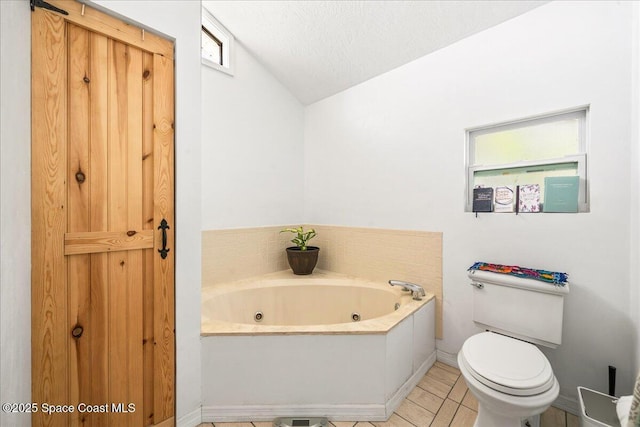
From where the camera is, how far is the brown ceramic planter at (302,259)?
256 centimetres

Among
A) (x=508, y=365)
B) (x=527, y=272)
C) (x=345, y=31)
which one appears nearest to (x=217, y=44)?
(x=345, y=31)

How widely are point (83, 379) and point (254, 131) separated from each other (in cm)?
212

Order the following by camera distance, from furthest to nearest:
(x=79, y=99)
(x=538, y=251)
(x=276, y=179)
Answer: (x=276, y=179), (x=538, y=251), (x=79, y=99)

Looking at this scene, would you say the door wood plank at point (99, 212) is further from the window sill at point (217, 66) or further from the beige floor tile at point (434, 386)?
the beige floor tile at point (434, 386)

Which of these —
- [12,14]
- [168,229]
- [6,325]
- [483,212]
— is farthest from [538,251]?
[12,14]

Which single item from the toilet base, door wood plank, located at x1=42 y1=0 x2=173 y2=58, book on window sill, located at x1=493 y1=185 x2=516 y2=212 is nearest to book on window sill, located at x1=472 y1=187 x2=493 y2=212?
book on window sill, located at x1=493 y1=185 x2=516 y2=212

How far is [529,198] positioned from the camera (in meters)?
1.69

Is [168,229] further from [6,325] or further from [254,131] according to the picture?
[254,131]

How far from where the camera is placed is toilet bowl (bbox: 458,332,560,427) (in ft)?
3.52

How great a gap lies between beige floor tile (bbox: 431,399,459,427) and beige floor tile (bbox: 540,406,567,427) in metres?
0.44

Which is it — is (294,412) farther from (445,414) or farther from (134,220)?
(134,220)

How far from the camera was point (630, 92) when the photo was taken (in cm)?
137

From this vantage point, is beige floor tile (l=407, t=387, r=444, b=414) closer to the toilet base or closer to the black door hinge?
the toilet base

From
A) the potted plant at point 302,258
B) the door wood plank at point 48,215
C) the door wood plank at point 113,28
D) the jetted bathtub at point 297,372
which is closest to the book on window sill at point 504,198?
the jetted bathtub at point 297,372
